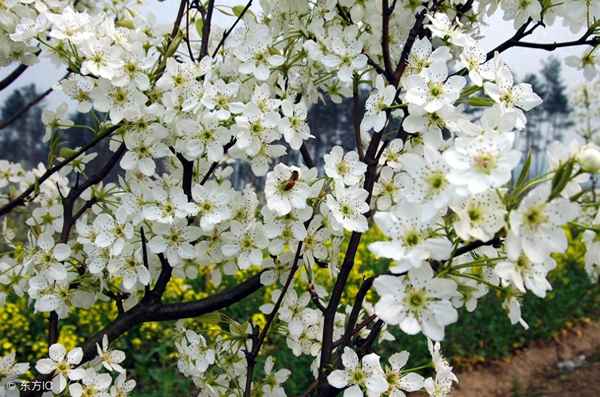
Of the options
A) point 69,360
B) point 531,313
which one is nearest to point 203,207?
point 69,360

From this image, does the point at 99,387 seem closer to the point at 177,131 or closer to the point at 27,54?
the point at 177,131

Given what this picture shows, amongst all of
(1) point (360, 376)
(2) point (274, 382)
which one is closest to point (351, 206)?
(1) point (360, 376)

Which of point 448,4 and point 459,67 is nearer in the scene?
point 459,67

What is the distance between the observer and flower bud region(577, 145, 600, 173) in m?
0.86

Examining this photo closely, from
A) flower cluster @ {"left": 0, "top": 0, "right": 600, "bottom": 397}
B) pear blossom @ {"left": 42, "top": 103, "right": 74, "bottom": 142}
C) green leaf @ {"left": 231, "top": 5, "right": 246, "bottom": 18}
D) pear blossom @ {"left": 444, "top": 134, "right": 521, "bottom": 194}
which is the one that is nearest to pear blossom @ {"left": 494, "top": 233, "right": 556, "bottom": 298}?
flower cluster @ {"left": 0, "top": 0, "right": 600, "bottom": 397}

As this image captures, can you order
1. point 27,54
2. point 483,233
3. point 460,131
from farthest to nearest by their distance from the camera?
point 27,54 < point 460,131 < point 483,233

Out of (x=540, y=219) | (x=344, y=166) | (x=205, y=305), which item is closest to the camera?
(x=540, y=219)

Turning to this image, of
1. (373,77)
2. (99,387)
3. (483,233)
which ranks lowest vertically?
(99,387)

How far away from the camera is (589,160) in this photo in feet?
2.85

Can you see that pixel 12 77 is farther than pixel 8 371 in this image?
Yes

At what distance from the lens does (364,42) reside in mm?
1421

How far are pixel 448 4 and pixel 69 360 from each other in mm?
1216

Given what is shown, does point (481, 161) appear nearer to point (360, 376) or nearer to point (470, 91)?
point (470, 91)

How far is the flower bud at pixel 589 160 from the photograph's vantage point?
0.86m
